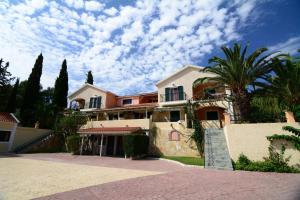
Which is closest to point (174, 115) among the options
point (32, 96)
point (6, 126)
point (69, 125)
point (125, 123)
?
point (125, 123)

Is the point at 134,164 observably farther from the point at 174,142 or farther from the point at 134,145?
the point at 174,142

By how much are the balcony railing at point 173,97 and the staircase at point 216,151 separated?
9824 mm

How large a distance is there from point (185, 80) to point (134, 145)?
1481 cm

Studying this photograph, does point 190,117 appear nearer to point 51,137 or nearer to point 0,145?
point 51,137

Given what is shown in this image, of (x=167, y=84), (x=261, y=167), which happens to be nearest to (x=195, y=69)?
(x=167, y=84)

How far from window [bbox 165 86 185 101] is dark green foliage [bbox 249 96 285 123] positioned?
37.9ft

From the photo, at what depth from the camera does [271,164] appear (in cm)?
1359

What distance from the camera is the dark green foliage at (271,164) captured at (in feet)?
43.0

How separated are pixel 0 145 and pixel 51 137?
6.93 metres

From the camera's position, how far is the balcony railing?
30.2 m

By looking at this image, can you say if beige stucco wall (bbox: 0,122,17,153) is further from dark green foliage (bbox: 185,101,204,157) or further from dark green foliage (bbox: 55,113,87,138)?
dark green foliage (bbox: 185,101,204,157)

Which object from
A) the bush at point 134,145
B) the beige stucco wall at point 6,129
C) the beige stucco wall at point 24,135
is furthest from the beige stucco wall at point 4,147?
the bush at point 134,145

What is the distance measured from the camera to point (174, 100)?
101 ft

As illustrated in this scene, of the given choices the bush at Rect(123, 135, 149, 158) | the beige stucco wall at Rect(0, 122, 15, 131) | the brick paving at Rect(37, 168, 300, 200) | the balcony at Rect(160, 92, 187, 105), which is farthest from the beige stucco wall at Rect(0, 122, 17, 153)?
the brick paving at Rect(37, 168, 300, 200)
